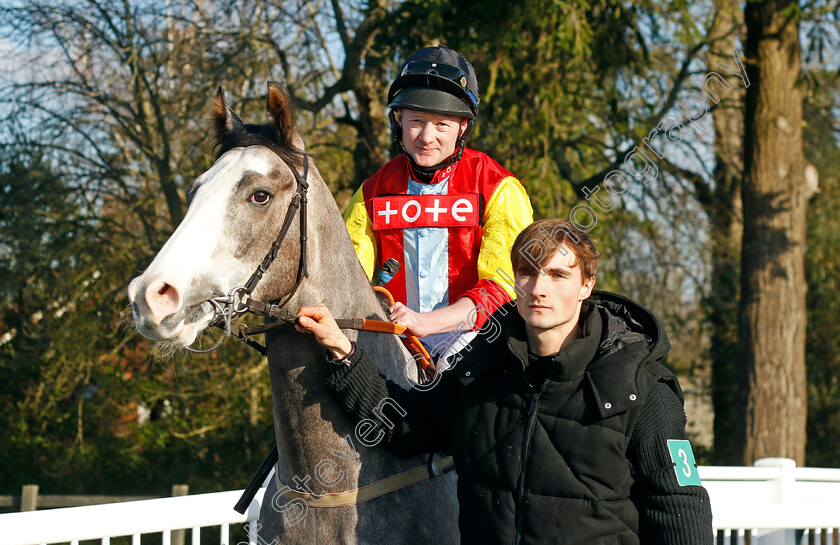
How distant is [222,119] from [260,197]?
0.42 metres

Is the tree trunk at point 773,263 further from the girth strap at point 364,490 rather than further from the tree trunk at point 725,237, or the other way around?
the girth strap at point 364,490


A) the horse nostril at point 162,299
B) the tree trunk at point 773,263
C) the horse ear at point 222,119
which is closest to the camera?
the horse nostril at point 162,299

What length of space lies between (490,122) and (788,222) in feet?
11.3

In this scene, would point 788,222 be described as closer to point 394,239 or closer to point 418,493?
point 394,239

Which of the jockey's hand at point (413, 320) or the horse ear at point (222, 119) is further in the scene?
the jockey's hand at point (413, 320)

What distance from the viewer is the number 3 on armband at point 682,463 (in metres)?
2.14

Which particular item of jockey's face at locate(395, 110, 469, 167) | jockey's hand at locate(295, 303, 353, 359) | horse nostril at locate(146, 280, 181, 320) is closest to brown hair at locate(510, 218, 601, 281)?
jockey's hand at locate(295, 303, 353, 359)

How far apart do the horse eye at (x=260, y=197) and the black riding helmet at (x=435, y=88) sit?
0.85 meters

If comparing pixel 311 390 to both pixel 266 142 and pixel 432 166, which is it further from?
pixel 432 166

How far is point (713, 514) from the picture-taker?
166 inches

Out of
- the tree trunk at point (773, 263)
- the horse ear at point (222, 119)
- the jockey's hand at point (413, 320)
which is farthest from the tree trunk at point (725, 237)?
the horse ear at point (222, 119)

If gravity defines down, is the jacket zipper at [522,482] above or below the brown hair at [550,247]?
below

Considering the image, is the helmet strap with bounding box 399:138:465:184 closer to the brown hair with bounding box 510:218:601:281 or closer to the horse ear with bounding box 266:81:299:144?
the horse ear with bounding box 266:81:299:144

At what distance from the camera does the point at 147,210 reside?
11039 millimetres
